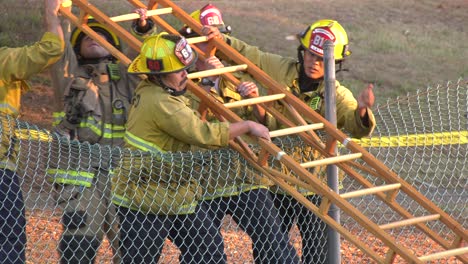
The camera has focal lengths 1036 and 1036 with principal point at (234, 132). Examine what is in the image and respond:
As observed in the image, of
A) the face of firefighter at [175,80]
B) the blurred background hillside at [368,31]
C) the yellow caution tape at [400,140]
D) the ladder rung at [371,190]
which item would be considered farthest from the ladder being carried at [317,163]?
the blurred background hillside at [368,31]

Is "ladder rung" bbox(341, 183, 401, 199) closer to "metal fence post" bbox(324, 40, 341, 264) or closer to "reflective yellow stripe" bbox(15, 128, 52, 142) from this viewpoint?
"metal fence post" bbox(324, 40, 341, 264)

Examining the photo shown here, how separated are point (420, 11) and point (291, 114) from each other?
12987mm

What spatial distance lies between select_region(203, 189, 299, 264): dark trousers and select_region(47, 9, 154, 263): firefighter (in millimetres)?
741

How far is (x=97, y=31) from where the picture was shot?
23.4 ft

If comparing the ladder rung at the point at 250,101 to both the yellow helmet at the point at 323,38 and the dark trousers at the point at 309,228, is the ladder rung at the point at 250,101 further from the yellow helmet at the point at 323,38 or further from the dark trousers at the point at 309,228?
the dark trousers at the point at 309,228

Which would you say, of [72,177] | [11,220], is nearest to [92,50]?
[72,177]

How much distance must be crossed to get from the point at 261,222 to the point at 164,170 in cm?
85

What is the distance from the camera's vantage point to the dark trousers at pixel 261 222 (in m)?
6.43

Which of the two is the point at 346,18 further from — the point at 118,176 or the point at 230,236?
the point at 118,176

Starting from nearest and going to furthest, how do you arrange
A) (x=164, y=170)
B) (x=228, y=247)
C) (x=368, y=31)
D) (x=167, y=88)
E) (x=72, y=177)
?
1. (x=164, y=170)
2. (x=167, y=88)
3. (x=72, y=177)
4. (x=228, y=247)
5. (x=368, y=31)

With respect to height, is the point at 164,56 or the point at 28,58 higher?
the point at 164,56

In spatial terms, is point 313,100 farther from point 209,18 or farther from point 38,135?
point 38,135

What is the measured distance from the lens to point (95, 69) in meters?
6.97

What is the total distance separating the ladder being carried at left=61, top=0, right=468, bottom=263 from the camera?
19.3ft
